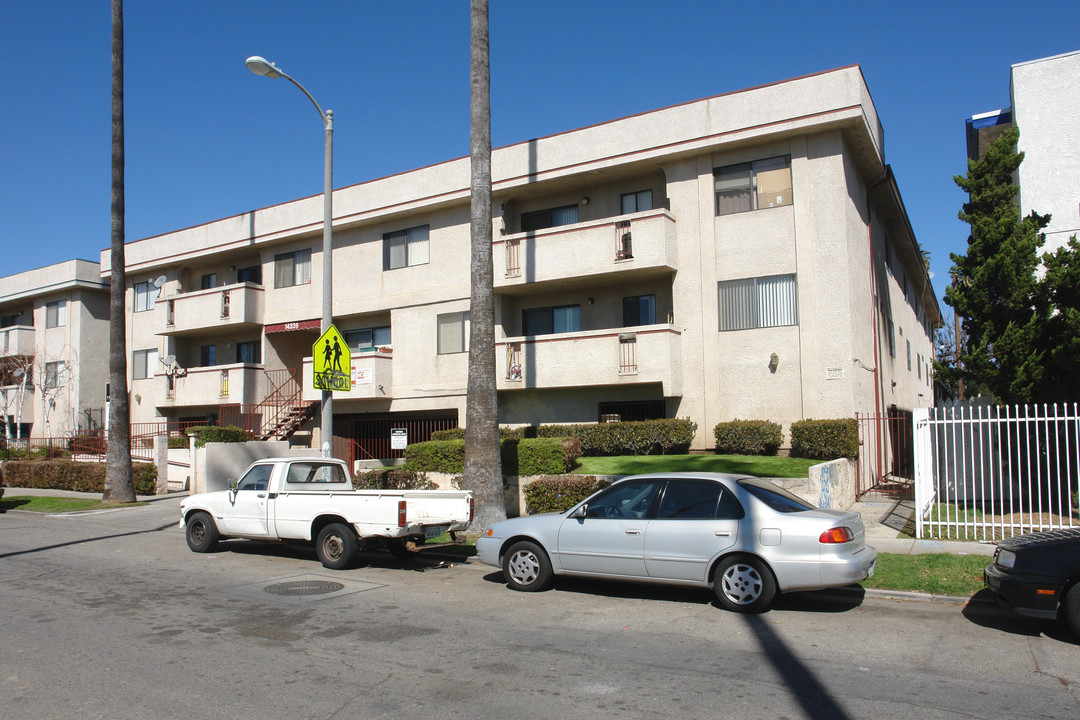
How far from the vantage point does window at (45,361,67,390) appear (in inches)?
1370

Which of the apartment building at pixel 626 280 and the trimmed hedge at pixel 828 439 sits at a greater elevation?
the apartment building at pixel 626 280

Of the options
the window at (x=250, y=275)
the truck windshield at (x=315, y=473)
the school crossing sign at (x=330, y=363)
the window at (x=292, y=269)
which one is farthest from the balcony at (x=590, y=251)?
the window at (x=250, y=275)

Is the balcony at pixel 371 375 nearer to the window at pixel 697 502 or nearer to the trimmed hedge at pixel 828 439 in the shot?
the trimmed hedge at pixel 828 439

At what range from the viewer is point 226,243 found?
28547mm

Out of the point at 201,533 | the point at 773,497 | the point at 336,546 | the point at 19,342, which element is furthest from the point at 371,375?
the point at 19,342

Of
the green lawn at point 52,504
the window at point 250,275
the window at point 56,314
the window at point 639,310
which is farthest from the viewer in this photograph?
the window at point 56,314

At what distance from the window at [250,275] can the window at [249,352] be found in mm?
2309

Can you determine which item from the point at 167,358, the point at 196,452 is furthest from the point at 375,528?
the point at 167,358

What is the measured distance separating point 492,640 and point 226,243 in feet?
81.7

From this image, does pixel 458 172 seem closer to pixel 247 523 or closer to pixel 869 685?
pixel 247 523

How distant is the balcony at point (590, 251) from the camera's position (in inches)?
768

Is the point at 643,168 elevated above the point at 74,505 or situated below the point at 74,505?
above

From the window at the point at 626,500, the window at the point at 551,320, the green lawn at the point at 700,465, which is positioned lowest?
the green lawn at the point at 700,465

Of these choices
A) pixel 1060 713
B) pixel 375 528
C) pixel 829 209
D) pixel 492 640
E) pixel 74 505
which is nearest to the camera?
pixel 1060 713
